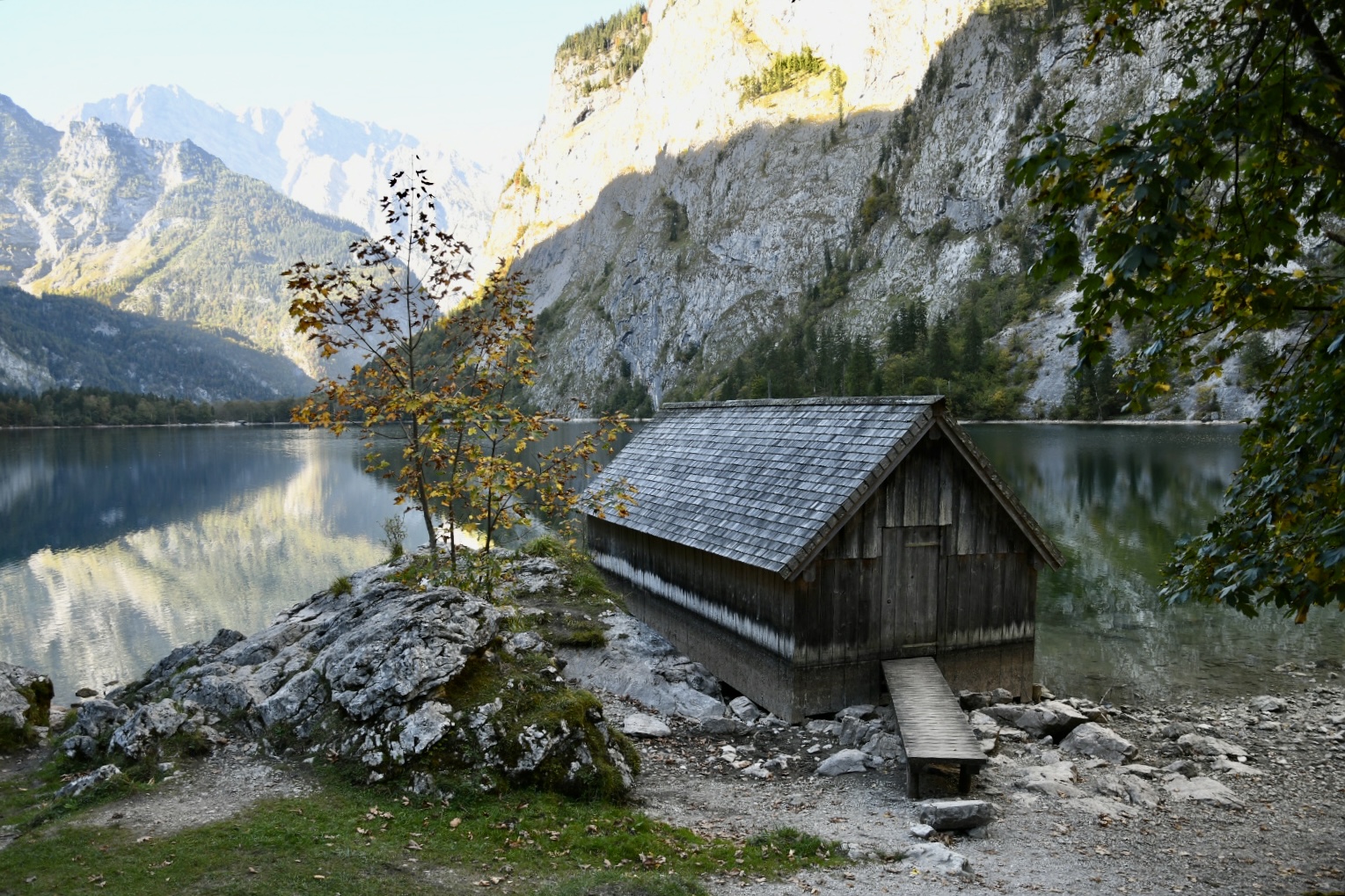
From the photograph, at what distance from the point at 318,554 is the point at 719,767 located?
35.5m

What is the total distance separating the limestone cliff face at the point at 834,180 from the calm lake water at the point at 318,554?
54.1 m

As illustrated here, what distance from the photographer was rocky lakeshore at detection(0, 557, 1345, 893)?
9.10 metres

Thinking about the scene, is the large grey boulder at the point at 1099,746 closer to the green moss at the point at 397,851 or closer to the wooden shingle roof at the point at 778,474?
the wooden shingle roof at the point at 778,474

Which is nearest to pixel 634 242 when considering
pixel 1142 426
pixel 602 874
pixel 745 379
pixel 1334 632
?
pixel 745 379

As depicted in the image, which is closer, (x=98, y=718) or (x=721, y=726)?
(x=98, y=718)

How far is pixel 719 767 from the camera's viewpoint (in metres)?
12.7

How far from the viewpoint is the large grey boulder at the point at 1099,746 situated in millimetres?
12945

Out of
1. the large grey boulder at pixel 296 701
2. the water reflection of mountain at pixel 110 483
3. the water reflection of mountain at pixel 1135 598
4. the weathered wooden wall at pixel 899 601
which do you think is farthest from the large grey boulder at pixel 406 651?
the water reflection of mountain at pixel 110 483

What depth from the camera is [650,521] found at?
1962 centimetres

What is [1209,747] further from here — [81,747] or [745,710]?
[81,747]

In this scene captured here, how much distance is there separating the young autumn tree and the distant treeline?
438 feet

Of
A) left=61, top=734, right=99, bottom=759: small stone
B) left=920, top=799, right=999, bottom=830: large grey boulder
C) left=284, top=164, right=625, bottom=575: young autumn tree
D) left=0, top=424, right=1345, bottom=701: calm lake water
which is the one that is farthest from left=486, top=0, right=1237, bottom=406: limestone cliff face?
left=61, top=734, right=99, bottom=759: small stone

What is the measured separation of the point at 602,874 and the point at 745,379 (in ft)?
441

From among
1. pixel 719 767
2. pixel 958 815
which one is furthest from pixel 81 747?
pixel 958 815
